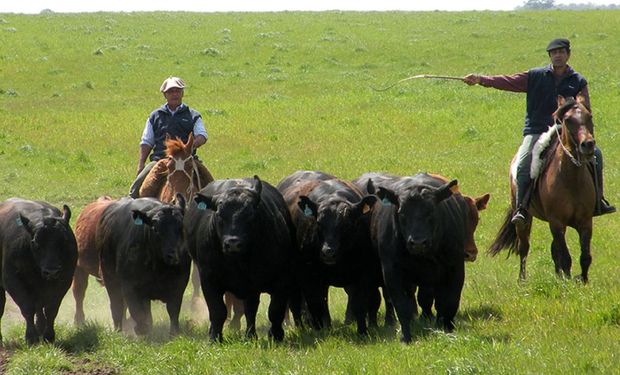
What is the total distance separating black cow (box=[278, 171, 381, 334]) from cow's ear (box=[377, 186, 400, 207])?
62 cm

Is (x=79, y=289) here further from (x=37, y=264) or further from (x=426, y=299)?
→ (x=426, y=299)

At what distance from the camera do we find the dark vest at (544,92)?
12.9 meters

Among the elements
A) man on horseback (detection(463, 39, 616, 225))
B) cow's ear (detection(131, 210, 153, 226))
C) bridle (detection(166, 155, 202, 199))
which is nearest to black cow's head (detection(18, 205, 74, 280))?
cow's ear (detection(131, 210, 153, 226))

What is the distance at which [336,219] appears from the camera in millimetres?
10594

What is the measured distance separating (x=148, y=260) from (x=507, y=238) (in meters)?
5.02

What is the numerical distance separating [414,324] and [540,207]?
3.42 meters

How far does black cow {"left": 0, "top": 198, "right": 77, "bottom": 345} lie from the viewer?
428 inches

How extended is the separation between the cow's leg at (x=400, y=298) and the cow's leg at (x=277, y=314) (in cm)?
113

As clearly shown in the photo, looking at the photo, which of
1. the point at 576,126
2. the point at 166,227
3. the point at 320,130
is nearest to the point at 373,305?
the point at 166,227

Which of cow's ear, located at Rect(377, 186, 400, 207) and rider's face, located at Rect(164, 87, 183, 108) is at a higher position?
rider's face, located at Rect(164, 87, 183, 108)

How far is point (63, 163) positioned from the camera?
25.5m

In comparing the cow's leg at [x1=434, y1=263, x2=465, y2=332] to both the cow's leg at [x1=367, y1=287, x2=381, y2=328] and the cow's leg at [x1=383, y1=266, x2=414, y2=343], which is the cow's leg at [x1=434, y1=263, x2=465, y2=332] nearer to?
the cow's leg at [x1=383, y1=266, x2=414, y2=343]

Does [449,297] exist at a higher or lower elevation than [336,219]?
lower

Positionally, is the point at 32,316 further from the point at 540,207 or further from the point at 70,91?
the point at 70,91
